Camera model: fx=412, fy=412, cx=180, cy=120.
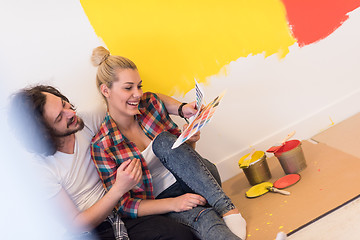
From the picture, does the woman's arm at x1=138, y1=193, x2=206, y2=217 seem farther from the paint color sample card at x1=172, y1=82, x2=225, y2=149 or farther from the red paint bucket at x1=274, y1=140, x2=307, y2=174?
the red paint bucket at x1=274, y1=140, x2=307, y2=174

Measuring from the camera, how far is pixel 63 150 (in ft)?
4.92

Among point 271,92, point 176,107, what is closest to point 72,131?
point 176,107

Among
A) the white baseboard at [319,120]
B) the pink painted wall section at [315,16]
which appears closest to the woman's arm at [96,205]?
the white baseboard at [319,120]

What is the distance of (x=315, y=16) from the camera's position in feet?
6.74

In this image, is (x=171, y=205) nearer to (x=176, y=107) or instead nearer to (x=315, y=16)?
(x=176, y=107)

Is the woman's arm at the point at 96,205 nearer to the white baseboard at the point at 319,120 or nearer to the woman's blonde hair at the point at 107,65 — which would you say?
the woman's blonde hair at the point at 107,65

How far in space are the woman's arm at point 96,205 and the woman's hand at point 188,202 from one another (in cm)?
21

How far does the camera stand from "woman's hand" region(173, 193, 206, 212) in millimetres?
1511

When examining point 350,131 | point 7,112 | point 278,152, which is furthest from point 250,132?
point 7,112

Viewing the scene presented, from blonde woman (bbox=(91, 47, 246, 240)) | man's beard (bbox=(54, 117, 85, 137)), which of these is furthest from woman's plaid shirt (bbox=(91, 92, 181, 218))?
man's beard (bbox=(54, 117, 85, 137))

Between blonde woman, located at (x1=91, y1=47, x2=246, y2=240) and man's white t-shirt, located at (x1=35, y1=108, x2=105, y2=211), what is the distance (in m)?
0.04

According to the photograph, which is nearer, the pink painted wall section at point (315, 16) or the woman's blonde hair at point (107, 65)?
the woman's blonde hair at point (107, 65)

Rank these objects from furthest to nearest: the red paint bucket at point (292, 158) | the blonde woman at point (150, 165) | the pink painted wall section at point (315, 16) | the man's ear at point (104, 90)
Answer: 1. the pink painted wall section at point (315, 16)
2. the red paint bucket at point (292, 158)
3. the man's ear at point (104, 90)
4. the blonde woman at point (150, 165)

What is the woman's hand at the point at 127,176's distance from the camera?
4.64 feet
